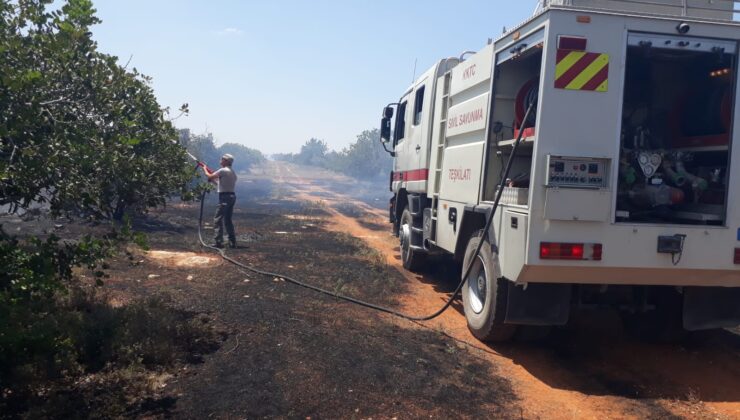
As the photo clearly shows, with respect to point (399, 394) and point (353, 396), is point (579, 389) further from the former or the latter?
point (353, 396)

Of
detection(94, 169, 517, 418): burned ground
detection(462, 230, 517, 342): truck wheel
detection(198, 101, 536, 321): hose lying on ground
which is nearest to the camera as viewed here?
detection(94, 169, 517, 418): burned ground

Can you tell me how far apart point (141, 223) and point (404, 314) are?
31.4 ft

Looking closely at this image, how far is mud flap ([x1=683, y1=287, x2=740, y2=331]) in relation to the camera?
17.1 ft

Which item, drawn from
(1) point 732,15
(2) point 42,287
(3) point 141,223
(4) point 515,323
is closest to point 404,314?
(4) point 515,323

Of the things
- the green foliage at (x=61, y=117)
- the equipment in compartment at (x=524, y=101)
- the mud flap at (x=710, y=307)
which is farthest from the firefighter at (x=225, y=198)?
the mud flap at (x=710, y=307)

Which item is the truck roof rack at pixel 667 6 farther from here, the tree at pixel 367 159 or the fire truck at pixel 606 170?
the tree at pixel 367 159

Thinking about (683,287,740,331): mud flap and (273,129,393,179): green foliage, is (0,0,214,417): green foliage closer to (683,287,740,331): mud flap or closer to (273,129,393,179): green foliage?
(683,287,740,331): mud flap

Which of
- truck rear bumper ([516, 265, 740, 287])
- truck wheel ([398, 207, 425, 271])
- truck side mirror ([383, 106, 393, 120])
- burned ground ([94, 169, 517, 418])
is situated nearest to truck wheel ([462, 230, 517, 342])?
burned ground ([94, 169, 517, 418])

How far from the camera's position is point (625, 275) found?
15.6ft

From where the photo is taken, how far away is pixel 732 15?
5.63m

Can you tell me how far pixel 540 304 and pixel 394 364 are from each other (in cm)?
156

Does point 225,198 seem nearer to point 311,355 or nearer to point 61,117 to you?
point 61,117

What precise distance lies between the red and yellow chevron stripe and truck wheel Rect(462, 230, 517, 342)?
5.83 ft

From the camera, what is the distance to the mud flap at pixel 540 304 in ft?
16.8
